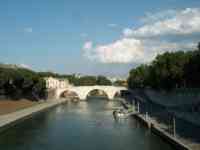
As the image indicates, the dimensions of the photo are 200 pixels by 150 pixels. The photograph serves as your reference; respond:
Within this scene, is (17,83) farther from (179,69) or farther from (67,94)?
(67,94)

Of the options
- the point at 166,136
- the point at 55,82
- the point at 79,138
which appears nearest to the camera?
the point at 166,136

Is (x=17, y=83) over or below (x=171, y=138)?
over

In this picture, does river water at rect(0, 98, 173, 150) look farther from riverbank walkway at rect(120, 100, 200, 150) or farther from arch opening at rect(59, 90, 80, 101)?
arch opening at rect(59, 90, 80, 101)

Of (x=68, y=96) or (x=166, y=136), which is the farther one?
(x=68, y=96)

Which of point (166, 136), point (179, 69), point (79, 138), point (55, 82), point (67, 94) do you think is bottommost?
point (79, 138)

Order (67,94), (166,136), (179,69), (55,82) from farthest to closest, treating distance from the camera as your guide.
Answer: (55,82) < (67,94) < (179,69) < (166,136)

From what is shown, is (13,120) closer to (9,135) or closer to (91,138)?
(9,135)

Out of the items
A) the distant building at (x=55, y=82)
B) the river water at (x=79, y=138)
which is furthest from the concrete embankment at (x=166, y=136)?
the distant building at (x=55, y=82)

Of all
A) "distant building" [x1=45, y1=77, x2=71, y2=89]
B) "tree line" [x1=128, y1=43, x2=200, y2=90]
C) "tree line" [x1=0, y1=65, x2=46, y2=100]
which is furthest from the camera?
"distant building" [x1=45, y1=77, x2=71, y2=89]

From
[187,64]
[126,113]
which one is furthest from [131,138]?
[187,64]

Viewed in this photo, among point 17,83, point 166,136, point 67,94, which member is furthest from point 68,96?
point 166,136

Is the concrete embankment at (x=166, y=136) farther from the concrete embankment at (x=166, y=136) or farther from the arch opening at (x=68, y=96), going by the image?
the arch opening at (x=68, y=96)

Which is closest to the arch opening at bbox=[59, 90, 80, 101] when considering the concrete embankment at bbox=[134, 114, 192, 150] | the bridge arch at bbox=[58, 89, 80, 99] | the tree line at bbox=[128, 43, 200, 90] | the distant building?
the bridge arch at bbox=[58, 89, 80, 99]

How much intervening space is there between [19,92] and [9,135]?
1601 inches
